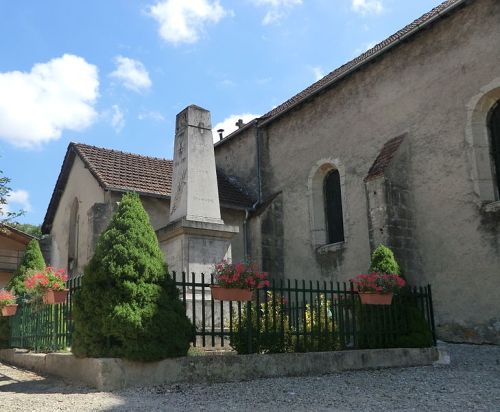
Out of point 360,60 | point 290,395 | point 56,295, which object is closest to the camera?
point 290,395

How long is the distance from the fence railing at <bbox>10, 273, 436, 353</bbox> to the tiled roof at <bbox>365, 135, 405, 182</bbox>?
397 centimetres

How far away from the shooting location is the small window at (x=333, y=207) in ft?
50.3

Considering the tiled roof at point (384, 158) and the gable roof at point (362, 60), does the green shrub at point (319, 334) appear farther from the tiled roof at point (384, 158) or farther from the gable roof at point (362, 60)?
the gable roof at point (362, 60)

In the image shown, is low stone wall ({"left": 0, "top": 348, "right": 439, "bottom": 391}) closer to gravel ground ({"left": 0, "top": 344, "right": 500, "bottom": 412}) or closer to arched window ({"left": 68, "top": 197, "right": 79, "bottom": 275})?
gravel ground ({"left": 0, "top": 344, "right": 500, "bottom": 412})

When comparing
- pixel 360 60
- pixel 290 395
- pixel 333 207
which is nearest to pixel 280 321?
pixel 290 395

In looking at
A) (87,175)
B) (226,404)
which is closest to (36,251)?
(87,175)

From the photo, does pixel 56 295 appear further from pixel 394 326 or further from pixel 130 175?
pixel 130 175

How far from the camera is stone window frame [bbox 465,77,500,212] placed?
1141 centimetres

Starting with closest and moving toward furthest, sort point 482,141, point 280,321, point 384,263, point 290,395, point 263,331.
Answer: point 290,395 < point 263,331 < point 280,321 < point 384,263 < point 482,141

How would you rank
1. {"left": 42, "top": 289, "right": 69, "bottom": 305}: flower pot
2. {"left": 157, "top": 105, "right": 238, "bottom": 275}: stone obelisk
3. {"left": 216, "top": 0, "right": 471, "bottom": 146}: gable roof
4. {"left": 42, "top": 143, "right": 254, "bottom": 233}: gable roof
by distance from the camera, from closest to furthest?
1. {"left": 42, "top": 289, "right": 69, "bottom": 305}: flower pot
2. {"left": 157, "top": 105, "right": 238, "bottom": 275}: stone obelisk
3. {"left": 216, "top": 0, "right": 471, "bottom": 146}: gable roof
4. {"left": 42, "top": 143, "right": 254, "bottom": 233}: gable roof

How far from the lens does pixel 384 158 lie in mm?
12898

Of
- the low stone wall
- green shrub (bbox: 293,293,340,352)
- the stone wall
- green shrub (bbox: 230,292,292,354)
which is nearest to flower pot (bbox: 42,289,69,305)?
the low stone wall

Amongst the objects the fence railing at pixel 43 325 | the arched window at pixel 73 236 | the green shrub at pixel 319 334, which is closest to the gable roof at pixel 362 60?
the arched window at pixel 73 236

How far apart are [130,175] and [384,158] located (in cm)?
769
